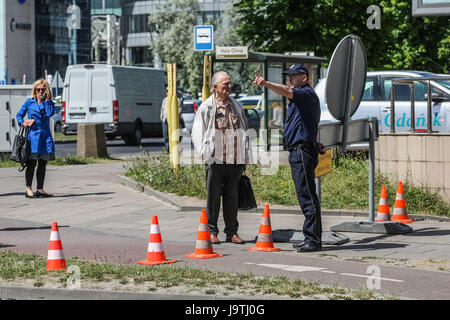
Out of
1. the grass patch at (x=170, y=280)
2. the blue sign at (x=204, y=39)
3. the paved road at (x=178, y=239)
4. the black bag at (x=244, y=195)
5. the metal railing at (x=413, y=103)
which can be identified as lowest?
the paved road at (x=178, y=239)

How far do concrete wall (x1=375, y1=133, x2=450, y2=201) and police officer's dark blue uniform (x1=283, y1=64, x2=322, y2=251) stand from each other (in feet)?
11.9

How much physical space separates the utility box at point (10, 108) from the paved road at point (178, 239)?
5.94m

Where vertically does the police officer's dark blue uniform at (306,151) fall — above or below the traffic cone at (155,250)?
above

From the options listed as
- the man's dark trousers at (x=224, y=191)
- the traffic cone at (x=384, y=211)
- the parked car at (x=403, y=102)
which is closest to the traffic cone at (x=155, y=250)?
the man's dark trousers at (x=224, y=191)

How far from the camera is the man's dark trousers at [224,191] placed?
985 centimetres

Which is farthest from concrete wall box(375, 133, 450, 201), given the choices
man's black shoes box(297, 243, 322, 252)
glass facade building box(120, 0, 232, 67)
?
glass facade building box(120, 0, 232, 67)

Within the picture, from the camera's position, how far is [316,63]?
2478 cm

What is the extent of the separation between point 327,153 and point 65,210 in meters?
4.63

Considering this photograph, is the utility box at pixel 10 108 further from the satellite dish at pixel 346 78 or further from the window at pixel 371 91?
the satellite dish at pixel 346 78

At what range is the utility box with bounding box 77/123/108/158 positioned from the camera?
22562 mm

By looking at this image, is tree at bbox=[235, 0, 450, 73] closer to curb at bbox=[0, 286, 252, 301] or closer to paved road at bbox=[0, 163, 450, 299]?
paved road at bbox=[0, 163, 450, 299]

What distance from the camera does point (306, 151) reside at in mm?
9305

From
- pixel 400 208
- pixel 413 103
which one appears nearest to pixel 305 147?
pixel 400 208

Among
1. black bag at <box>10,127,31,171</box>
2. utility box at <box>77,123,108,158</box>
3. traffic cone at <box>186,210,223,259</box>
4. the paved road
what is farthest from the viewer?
utility box at <box>77,123,108,158</box>
